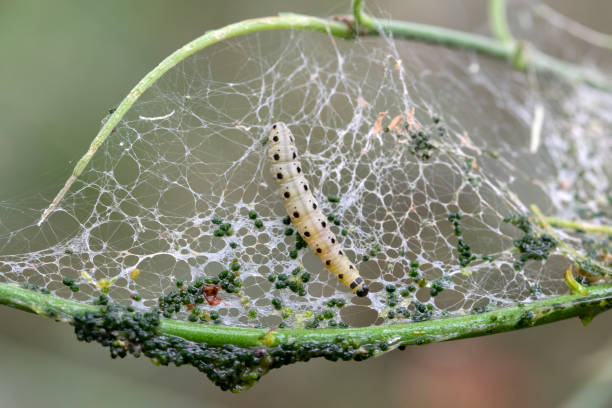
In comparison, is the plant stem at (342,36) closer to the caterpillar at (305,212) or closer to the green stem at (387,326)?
the green stem at (387,326)

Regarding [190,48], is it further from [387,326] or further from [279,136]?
[387,326]

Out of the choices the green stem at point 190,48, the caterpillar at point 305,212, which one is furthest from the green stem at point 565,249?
the green stem at point 190,48

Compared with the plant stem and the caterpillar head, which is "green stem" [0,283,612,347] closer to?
the plant stem

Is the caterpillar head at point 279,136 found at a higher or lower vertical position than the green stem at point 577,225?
higher

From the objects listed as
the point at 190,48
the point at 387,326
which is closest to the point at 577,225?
the point at 387,326

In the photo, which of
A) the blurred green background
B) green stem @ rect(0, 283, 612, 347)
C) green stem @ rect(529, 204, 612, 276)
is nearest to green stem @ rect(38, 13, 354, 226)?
green stem @ rect(0, 283, 612, 347)

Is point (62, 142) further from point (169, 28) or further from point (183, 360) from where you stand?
point (183, 360)

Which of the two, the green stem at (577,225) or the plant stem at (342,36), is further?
the green stem at (577,225)
